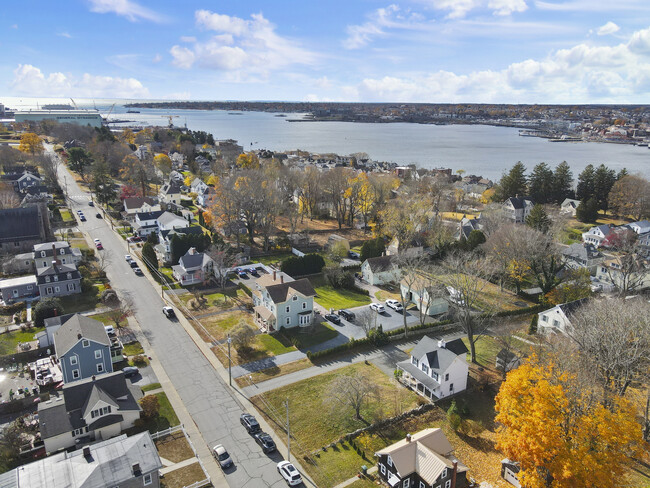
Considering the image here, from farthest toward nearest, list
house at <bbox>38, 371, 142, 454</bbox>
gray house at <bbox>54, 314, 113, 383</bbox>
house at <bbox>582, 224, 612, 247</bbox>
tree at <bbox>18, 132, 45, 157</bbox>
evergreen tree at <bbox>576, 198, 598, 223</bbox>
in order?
tree at <bbox>18, 132, 45, 157</bbox>
evergreen tree at <bbox>576, 198, 598, 223</bbox>
house at <bbox>582, 224, 612, 247</bbox>
gray house at <bbox>54, 314, 113, 383</bbox>
house at <bbox>38, 371, 142, 454</bbox>

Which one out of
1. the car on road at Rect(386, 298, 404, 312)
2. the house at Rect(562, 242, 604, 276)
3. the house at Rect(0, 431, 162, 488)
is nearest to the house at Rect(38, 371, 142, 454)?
the house at Rect(0, 431, 162, 488)

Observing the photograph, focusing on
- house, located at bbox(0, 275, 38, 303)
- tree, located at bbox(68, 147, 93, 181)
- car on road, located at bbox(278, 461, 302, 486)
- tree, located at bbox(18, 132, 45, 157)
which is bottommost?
car on road, located at bbox(278, 461, 302, 486)

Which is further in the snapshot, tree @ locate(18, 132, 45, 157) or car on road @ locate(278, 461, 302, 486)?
tree @ locate(18, 132, 45, 157)

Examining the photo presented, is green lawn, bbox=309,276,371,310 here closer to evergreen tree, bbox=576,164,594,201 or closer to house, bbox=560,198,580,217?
Result: house, bbox=560,198,580,217

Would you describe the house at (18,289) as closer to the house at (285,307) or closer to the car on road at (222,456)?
the house at (285,307)

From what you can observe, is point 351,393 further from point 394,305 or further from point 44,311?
point 44,311

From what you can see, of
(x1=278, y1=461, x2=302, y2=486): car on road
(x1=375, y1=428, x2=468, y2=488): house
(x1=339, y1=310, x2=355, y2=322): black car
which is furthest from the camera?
(x1=339, y1=310, x2=355, y2=322): black car
